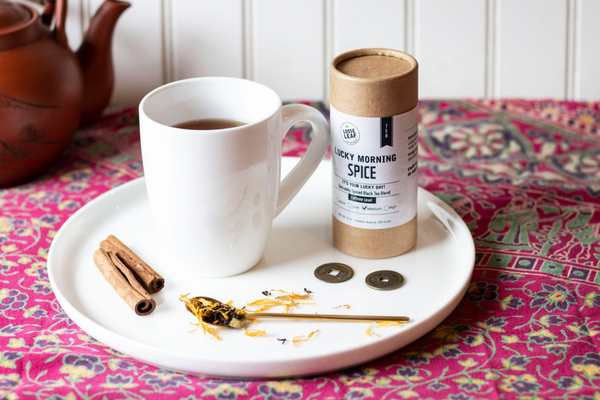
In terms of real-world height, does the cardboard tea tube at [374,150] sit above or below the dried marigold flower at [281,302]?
above

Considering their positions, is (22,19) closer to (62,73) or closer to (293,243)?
(62,73)

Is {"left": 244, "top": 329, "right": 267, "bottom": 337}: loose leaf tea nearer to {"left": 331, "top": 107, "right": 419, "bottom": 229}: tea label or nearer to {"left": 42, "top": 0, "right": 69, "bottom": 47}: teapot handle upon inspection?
{"left": 331, "top": 107, "right": 419, "bottom": 229}: tea label

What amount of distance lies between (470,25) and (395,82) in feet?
2.19

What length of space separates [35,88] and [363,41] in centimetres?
63

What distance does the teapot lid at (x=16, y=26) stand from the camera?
3.26 feet

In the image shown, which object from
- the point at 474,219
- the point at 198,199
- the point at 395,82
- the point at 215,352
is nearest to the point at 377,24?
the point at 474,219

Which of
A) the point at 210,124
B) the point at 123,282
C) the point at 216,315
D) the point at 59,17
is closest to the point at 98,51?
the point at 59,17

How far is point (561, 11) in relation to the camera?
1316 mm

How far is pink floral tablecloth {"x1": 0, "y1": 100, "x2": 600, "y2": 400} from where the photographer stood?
67 cm

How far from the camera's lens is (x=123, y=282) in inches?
30.7

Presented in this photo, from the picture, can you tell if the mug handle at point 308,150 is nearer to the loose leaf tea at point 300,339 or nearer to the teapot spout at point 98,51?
the loose leaf tea at point 300,339

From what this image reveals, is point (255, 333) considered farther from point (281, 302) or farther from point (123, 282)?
point (123, 282)

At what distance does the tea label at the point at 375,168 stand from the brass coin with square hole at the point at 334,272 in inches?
2.1

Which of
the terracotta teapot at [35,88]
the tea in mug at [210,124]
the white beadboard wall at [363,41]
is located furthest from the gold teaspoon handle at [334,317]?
the white beadboard wall at [363,41]
